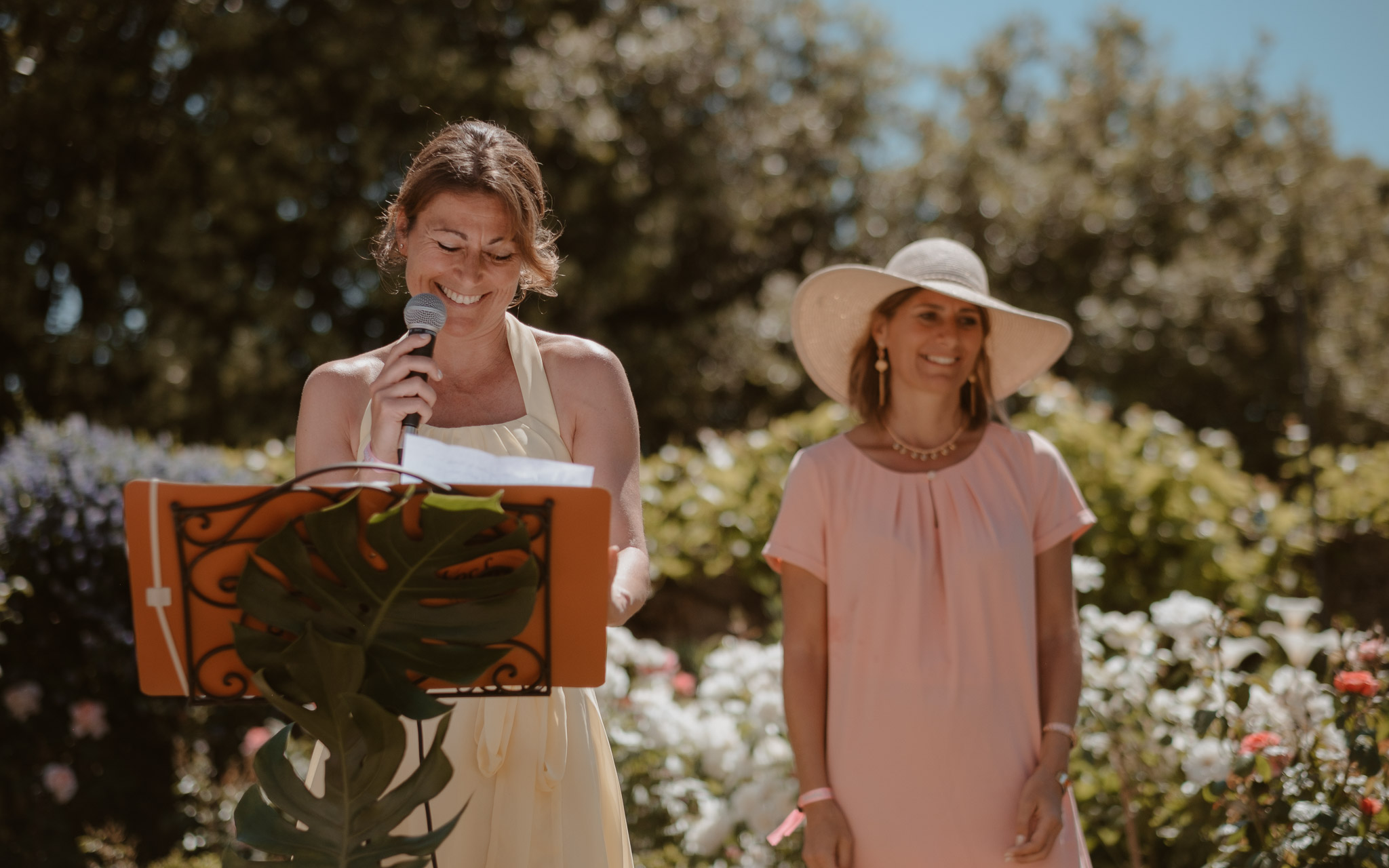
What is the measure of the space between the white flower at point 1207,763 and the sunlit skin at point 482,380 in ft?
6.01

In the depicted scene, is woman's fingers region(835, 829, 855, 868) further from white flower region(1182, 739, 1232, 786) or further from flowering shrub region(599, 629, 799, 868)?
white flower region(1182, 739, 1232, 786)

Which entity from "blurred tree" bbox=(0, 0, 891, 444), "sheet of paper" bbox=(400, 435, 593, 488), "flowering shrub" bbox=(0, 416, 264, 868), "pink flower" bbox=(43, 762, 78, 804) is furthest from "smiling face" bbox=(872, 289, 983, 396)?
"blurred tree" bbox=(0, 0, 891, 444)

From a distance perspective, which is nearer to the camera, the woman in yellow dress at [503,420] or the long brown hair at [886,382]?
the woman in yellow dress at [503,420]

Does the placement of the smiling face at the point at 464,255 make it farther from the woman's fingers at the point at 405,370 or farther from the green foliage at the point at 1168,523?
the green foliage at the point at 1168,523

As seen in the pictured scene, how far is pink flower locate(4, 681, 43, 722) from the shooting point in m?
4.11

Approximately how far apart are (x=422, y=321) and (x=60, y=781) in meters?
3.30

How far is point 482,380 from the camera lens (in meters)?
2.16

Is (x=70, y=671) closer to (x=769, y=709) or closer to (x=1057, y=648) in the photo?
(x=769, y=709)

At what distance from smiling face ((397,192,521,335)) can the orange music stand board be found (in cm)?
65

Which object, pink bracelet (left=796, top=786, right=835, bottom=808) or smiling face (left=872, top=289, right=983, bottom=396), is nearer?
pink bracelet (left=796, top=786, right=835, bottom=808)

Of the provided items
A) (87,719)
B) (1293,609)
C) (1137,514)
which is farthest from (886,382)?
(87,719)

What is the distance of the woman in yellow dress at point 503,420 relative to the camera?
1.96 metres

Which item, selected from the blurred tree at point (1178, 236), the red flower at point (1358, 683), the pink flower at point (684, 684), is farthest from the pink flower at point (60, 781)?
the blurred tree at point (1178, 236)

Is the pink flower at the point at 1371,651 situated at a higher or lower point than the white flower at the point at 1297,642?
higher
